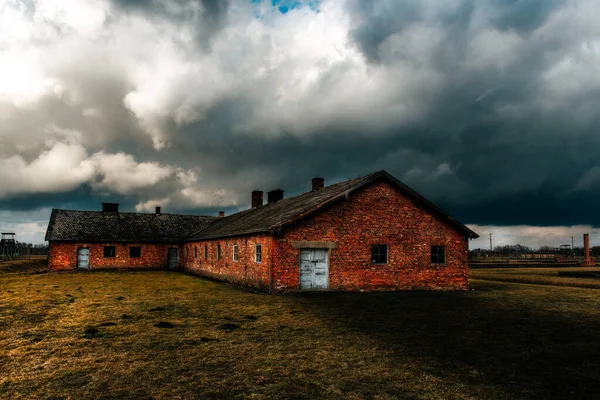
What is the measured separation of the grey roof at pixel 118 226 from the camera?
37.3 meters

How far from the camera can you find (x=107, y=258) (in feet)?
123

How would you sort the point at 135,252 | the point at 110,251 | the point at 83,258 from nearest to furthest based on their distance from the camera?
the point at 83,258
the point at 110,251
the point at 135,252

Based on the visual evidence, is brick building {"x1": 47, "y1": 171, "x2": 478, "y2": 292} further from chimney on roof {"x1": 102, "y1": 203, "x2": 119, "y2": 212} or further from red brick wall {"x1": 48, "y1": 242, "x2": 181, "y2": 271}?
chimney on roof {"x1": 102, "y1": 203, "x2": 119, "y2": 212}

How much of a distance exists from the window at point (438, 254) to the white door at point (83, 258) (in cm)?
2940

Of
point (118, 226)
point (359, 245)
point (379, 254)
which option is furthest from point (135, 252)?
point (379, 254)

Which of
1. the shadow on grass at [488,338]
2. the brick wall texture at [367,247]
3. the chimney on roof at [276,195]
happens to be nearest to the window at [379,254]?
the brick wall texture at [367,247]

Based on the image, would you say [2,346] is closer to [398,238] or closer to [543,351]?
[543,351]

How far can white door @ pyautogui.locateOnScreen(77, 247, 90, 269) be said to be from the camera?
3665cm

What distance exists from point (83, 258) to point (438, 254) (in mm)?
29925

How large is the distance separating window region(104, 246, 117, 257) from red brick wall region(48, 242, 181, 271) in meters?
0.25

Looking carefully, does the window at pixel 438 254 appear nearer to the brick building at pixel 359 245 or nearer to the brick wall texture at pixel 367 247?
the brick building at pixel 359 245

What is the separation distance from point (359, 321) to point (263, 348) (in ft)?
12.7

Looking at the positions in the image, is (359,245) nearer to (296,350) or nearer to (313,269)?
(313,269)

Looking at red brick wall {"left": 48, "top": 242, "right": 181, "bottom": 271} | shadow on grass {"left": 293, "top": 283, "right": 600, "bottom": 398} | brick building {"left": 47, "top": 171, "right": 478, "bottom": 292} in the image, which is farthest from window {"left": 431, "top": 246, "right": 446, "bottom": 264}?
red brick wall {"left": 48, "top": 242, "right": 181, "bottom": 271}
